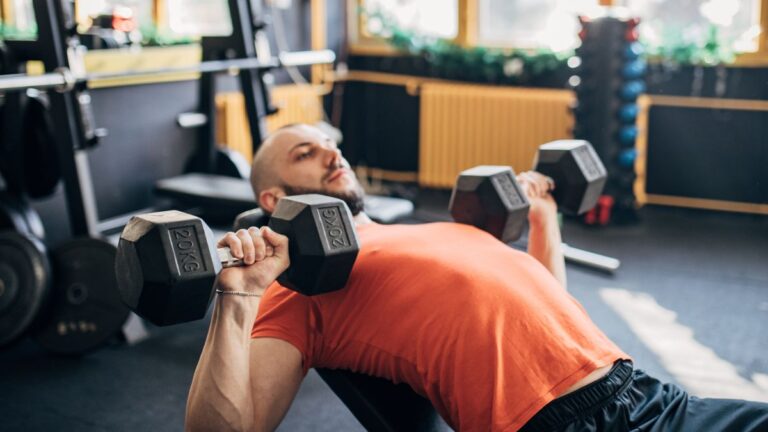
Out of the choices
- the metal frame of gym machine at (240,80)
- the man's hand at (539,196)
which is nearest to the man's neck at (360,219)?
the man's hand at (539,196)

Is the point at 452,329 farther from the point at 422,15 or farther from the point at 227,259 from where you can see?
the point at 422,15

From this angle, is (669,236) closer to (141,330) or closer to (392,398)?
(141,330)

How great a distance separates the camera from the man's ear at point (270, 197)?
182 cm

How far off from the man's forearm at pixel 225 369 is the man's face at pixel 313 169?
18.9 inches

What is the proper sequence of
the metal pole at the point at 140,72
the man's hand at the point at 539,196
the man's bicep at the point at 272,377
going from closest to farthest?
the man's bicep at the point at 272,377, the man's hand at the point at 539,196, the metal pole at the point at 140,72

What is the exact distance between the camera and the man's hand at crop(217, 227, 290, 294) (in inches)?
52.9

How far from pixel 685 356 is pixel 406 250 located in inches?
64.7

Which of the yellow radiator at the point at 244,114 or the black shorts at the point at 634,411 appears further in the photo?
the yellow radiator at the point at 244,114

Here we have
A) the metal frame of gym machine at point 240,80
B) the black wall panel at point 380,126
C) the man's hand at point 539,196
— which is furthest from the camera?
the black wall panel at point 380,126

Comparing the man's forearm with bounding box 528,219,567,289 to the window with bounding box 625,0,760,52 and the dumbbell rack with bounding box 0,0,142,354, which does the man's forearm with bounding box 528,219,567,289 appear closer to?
the dumbbell rack with bounding box 0,0,142,354

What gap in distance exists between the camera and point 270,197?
183 cm

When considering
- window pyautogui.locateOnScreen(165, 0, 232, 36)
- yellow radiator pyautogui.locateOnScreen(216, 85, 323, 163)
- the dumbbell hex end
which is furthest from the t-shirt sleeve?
window pyautogui.locateOnScreen(165, 0, 232, 36)

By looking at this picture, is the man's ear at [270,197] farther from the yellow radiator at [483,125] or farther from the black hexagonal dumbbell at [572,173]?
the yellow radiator at [483,125]

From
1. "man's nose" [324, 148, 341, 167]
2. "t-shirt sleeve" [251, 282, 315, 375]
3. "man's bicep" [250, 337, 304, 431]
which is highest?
"man's nose" [324, 148, 341, 167]
